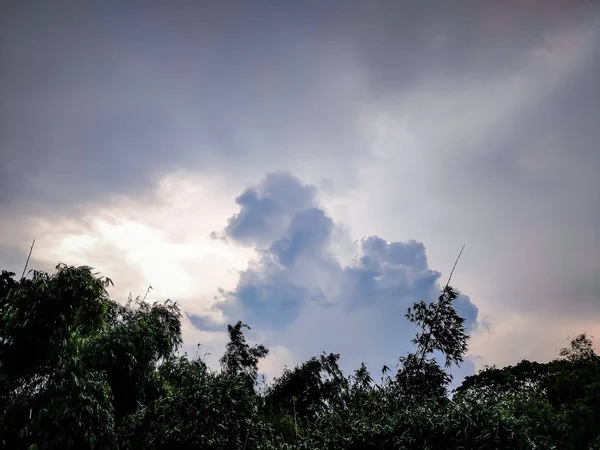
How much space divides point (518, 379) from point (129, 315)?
29.5 meters

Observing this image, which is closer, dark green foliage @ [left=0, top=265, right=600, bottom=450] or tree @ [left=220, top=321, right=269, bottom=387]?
dark green foliage @ [left=0, top=265, right=600, bottom=450]

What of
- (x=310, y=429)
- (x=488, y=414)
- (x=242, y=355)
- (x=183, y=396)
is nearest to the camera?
(x=488, y=414)

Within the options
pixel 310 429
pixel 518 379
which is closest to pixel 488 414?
pixel 310 429

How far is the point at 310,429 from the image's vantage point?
9.90 m

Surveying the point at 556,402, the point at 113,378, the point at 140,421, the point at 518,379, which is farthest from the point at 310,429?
the point at 518,379

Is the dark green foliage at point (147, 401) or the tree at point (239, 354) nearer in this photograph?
the dark green foliage at point (147, 401)

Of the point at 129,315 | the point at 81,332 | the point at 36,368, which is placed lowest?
the point at 36,368

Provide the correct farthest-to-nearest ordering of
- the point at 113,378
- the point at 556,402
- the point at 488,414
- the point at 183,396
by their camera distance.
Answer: the point at 556,402, the point at 113,378, the point at 183,396, the point at 488,414

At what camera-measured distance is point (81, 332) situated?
12.3m

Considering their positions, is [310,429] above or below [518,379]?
Result: below

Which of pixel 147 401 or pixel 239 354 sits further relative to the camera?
pixel 239 354

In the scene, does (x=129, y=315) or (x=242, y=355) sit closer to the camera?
(x=129, y=315)

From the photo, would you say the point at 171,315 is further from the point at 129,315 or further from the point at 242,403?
the point at 242,403

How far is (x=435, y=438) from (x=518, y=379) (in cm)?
3019
